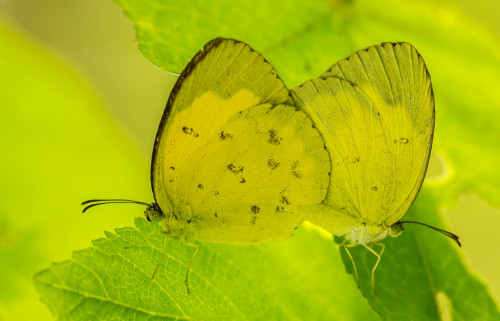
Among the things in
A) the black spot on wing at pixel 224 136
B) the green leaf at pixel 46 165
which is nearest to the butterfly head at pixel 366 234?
the black spot on wing at pixel 224 136

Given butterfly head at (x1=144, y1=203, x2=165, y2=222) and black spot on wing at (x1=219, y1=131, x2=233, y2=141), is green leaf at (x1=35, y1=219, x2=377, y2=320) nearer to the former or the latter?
butterfly head at (x1=144, y1=203, x2=165, y2=222)

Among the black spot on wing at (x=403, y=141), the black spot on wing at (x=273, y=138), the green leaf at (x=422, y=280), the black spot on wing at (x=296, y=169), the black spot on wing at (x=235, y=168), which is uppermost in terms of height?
the black spot on wing at (x=273, y=138)

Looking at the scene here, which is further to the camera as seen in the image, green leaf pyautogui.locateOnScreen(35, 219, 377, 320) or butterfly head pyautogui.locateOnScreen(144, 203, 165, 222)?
butterfly head pyautogui.locateOnScreen(144, 203, 165, 222)

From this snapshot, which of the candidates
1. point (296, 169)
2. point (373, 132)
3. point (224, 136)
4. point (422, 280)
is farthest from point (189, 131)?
point (422, 280)

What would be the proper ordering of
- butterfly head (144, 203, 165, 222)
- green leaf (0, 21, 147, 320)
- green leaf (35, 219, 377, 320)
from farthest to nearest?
green leaf (0, 21, 147, 320)
butterfly head (144, 203, 165, 222)
green leaf (35, 219, 377, 320)

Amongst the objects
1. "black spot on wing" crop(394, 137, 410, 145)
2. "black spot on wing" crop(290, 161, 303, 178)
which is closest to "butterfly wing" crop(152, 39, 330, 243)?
"black spot on wing" crop(290, 161, 303, 178)

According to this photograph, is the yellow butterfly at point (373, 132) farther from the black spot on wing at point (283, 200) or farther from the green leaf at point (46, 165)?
the green leaf at point (46, 165)

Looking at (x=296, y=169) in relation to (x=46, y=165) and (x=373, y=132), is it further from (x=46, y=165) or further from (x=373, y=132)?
(x=46, y=165)
